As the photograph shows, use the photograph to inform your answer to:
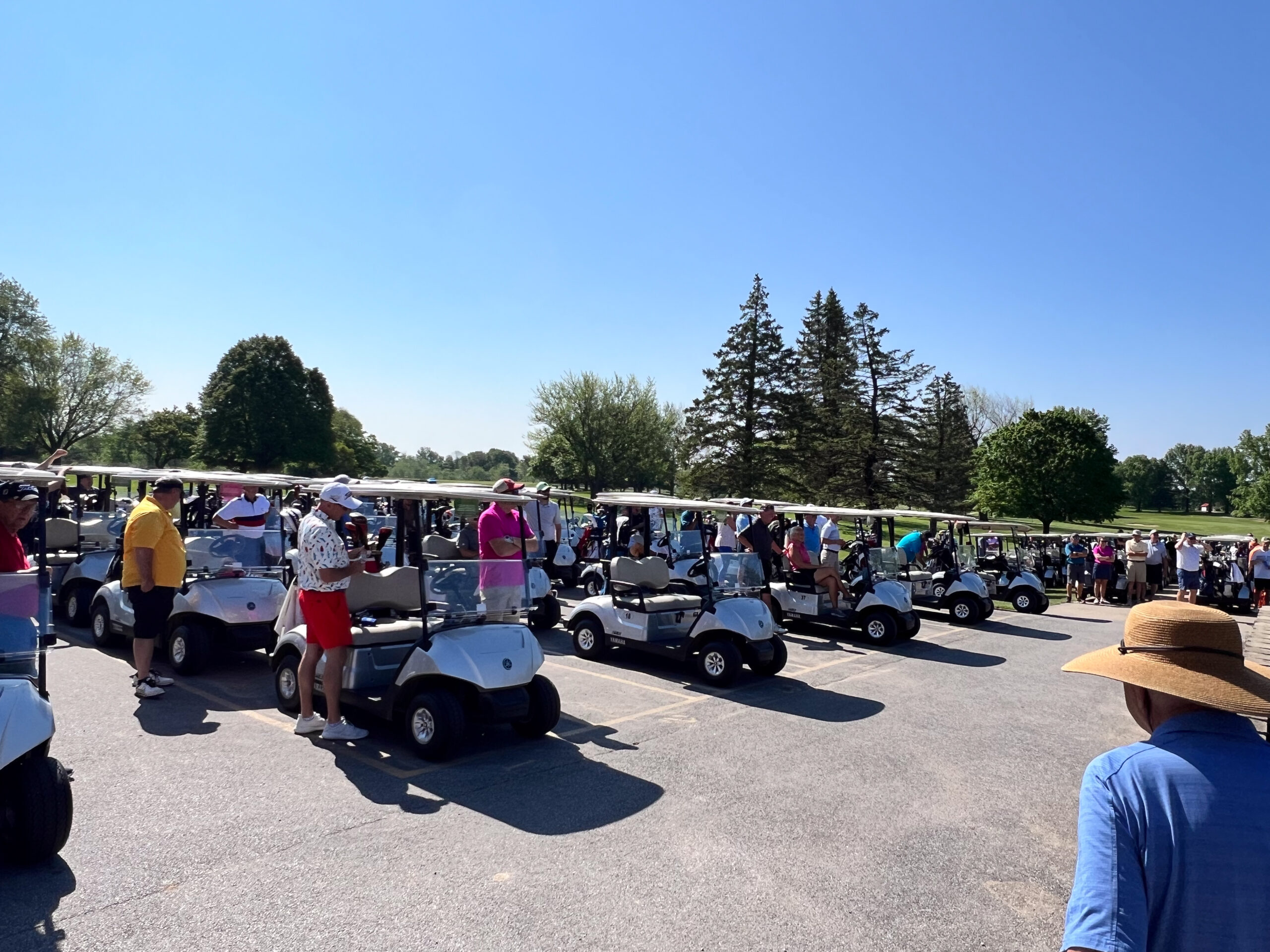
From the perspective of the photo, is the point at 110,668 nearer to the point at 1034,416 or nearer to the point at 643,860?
the point at 643,860

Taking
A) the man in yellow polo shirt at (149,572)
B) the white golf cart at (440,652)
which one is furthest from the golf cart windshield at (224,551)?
the white golf cart at (440,652)

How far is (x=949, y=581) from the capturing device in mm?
15055

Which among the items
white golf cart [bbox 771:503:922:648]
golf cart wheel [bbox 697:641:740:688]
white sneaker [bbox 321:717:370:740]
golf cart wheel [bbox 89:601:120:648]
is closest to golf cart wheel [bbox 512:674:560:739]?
white sneaker [bbox 321:717:370:740]

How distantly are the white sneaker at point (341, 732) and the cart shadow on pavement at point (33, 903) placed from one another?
209 centimetres

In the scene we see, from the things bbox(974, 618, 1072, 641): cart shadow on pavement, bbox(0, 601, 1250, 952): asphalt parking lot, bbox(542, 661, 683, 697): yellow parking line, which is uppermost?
bbox(0, 601, 1250, 952): asphalt parking lot

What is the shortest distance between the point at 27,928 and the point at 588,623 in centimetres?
693

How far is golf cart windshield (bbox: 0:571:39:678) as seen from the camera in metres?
4.76

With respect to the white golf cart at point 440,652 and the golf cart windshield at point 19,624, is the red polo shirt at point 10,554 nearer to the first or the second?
the golf cart windshield at point 19,624

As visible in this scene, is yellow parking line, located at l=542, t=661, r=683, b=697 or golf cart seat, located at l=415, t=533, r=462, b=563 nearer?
yellow parking line, located at l=542, t=661, r=683, b=697

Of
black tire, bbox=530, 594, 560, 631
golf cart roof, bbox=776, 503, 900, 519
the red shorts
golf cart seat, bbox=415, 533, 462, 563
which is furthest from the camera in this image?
golf cart roof, bbox=776, 503, 900, 519

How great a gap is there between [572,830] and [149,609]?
4.60m

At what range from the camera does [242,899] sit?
3.77m

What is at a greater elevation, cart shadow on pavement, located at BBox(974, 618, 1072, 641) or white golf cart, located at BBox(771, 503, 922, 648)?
white golf cart, located at BBox(771, 503, 922, 648)

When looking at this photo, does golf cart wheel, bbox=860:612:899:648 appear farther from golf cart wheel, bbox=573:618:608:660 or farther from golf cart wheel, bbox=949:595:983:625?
golf cart wheel, bbox=573:618:608:660
